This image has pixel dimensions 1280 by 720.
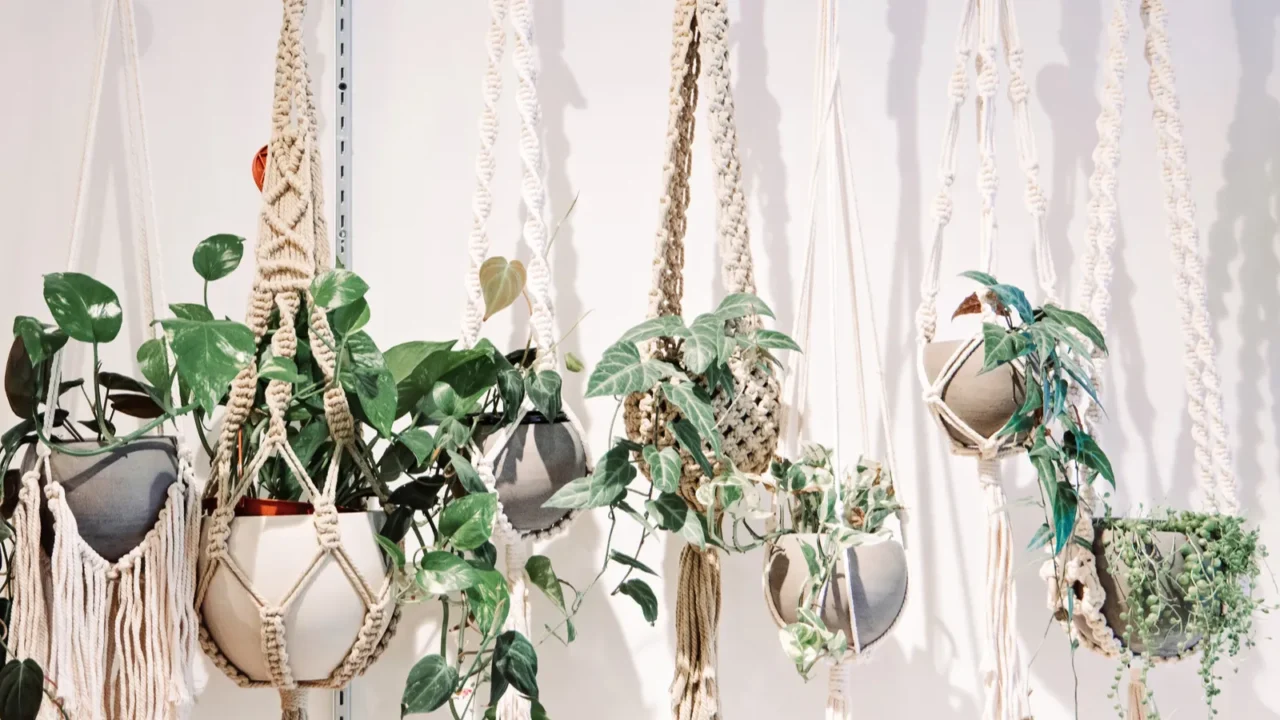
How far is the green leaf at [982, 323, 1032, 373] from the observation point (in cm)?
100

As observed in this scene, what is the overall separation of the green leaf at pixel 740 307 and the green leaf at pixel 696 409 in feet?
0.27

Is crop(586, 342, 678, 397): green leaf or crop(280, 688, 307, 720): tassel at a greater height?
crop(586, 342, 678, 397): green leaf

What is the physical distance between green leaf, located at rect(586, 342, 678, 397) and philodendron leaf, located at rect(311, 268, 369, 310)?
224mm

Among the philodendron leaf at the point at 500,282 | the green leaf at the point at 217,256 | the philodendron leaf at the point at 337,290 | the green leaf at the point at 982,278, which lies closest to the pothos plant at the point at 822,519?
the green leaf at the point at 982,278

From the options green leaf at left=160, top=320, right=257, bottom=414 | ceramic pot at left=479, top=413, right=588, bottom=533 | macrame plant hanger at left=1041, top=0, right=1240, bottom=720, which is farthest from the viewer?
macrame plant hanger at left=1041, top=0, right=1240, bottom=720

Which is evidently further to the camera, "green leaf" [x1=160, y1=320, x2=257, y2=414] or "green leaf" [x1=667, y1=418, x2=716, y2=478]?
"green leaf" [x1=667, y1=418, x2=716, y2=478]

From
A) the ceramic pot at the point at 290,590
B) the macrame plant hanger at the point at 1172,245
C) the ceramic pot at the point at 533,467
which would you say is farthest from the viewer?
the macrame plant hanger at the point at 1172,245

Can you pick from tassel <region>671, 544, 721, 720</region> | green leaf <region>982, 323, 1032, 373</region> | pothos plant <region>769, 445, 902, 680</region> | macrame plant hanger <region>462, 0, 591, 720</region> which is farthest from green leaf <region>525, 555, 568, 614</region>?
green leaf <region>982, 323, 1032, 373</region>

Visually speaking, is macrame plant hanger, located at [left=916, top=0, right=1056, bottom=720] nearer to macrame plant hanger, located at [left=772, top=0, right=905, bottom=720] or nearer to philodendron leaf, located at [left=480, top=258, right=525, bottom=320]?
macrame plant hanger, located at [left=772, top=0, right=905, bottom=720]

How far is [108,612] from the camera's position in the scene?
0.86m

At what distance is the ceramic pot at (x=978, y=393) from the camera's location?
105 centimetres

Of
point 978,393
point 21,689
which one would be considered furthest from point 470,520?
point 978,393

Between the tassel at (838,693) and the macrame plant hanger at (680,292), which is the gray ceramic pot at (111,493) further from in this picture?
the tassel at (838,693)

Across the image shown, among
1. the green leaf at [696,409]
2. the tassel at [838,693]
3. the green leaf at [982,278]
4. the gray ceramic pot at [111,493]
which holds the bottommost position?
the tassel at [838,693]
